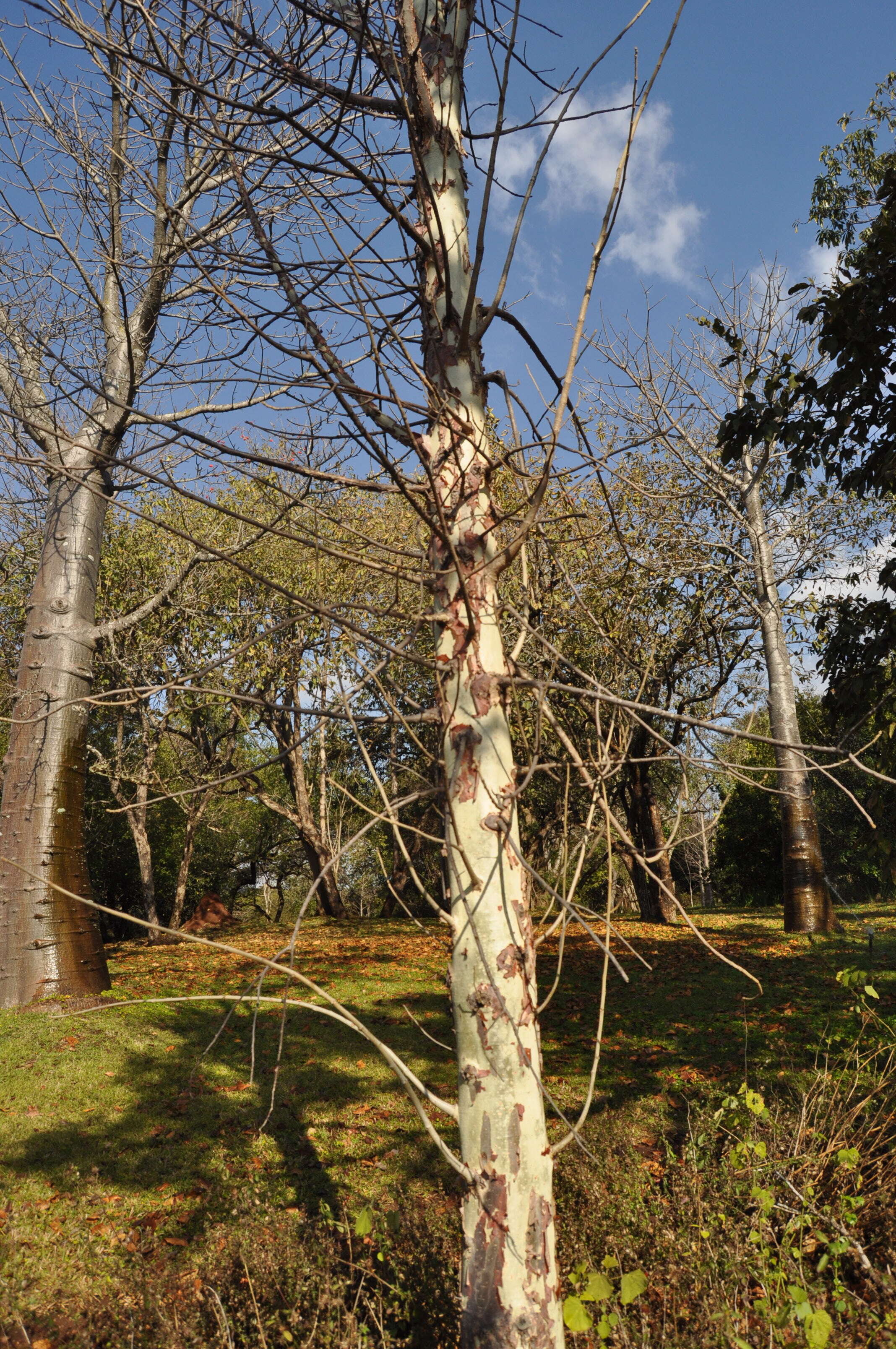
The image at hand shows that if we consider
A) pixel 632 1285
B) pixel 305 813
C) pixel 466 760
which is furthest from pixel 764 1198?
pixel 305 813

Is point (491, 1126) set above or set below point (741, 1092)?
above

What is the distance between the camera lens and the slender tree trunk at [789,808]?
10438 mm

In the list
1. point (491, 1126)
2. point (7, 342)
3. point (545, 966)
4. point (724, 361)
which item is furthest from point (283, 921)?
point (491, 1126)

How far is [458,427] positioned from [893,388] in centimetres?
383

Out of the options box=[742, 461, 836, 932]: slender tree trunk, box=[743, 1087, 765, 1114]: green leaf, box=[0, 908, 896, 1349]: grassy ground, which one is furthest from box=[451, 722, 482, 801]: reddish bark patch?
box=[742, 461, 836, 932]: slender tree trunk

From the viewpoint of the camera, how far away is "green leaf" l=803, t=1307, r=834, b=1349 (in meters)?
2.19

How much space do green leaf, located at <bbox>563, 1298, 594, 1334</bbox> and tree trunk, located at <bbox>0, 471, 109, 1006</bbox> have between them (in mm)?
5573

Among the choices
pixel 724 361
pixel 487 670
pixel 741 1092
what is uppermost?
pixel 724 361

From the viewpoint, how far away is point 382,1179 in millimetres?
4105

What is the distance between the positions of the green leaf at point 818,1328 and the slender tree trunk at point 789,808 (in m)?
8.29

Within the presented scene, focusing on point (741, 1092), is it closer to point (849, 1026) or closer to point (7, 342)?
point (849, 1026)

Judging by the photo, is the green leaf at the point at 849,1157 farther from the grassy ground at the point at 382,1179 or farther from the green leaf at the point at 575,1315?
the green leaf at the point at 575,1315

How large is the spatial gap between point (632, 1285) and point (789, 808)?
31.9 feet

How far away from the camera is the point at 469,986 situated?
5.57 feet
